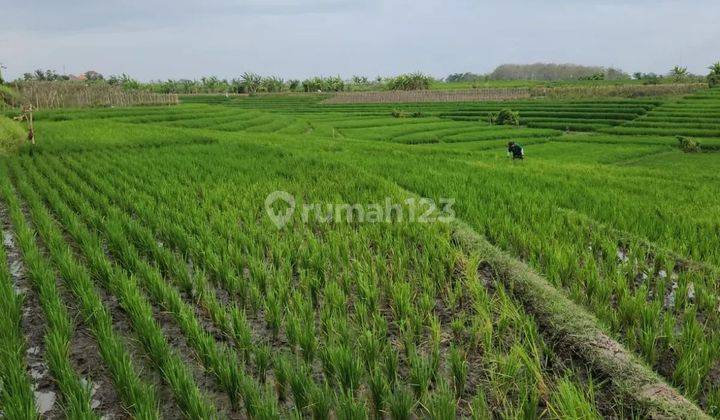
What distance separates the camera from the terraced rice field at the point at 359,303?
7.73ft

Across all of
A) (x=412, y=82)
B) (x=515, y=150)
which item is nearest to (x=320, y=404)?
(x=515, y=150)

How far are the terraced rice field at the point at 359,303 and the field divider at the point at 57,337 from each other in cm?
2

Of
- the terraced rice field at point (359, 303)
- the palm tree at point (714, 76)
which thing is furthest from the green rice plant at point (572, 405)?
the palm tree at point (714, 76)

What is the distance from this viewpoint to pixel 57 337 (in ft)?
8.48

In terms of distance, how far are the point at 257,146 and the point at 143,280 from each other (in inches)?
335

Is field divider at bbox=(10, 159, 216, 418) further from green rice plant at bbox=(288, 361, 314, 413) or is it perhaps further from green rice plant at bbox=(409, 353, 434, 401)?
green rice plant at bbox=(409, 353, 434, 401)

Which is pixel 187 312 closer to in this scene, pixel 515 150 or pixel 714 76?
pixel 515 150

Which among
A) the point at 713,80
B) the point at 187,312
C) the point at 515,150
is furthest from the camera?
the point at 713,80

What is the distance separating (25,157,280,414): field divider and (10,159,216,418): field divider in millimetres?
125

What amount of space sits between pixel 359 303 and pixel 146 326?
1.33 m

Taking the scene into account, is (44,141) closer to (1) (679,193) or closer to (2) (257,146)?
(2) (257,146)

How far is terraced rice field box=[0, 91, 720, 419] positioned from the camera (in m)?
2.36

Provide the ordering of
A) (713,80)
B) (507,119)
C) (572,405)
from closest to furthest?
(572,405) < (507,119) < (713,80)

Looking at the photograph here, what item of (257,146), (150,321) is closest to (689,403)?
(150,321)
